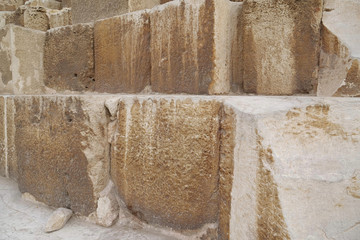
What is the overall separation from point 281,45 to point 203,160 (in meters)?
0.83

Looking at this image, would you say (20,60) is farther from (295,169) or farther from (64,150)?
(295,169)

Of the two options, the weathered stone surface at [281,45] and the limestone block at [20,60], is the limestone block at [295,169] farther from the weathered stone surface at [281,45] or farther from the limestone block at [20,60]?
the limestone block at [20,60]

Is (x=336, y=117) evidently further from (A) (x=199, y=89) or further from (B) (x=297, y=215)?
(A) (x=199, y=89)

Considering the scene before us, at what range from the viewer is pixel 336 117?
0.93 m

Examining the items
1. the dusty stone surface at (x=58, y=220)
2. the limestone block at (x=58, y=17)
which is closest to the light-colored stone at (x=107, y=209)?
the dusty stone surface at (x=58, y=220)

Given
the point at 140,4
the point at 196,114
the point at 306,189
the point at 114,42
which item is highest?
the point at 140,4

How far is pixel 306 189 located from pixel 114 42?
159 cm

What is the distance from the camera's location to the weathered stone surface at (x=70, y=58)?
80.4 inches

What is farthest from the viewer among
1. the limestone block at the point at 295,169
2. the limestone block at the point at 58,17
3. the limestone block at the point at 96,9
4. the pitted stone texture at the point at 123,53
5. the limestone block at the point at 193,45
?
the limestone block at the point at 58,17

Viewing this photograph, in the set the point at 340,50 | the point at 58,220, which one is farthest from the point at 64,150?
the point at 340,50

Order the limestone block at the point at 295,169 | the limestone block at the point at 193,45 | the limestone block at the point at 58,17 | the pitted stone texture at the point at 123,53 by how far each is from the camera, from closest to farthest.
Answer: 1. the limestone block at the point at 295,169
2. the limestone block at the point at 193,45
3. the pitted stone texture at the point at 123,53
4. the limestone block at the point at 58,17

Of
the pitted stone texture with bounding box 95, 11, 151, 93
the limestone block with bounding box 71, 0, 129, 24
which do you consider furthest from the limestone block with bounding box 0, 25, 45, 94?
the pitted stone texture with bounding box 95, 11, 151, 93

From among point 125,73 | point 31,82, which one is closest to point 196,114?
point 125,73

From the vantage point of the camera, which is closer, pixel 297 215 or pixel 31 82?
pixel 297 215
